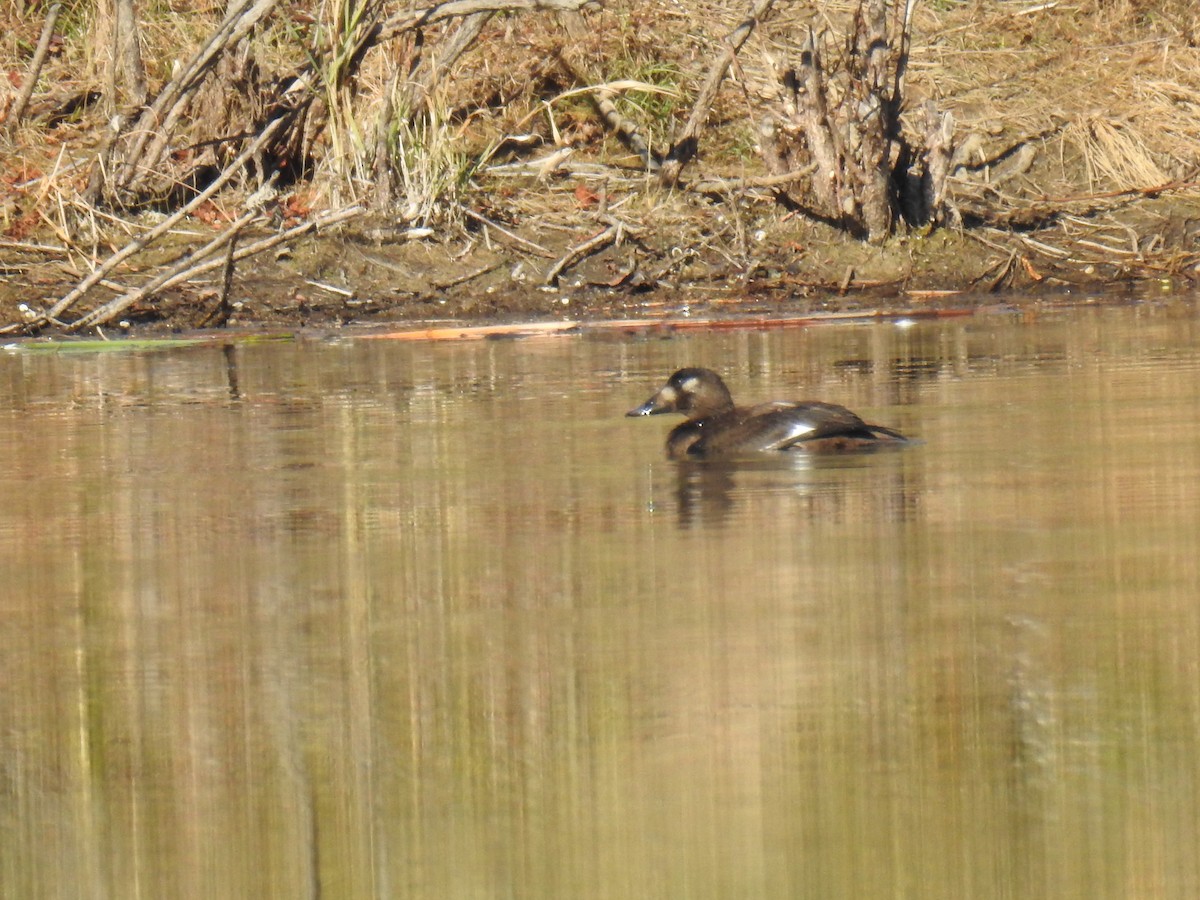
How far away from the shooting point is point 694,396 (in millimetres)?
8297

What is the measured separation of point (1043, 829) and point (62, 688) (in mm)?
1964

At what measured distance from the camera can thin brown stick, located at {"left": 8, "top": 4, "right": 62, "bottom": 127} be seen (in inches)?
598

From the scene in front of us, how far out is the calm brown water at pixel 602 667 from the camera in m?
3.63

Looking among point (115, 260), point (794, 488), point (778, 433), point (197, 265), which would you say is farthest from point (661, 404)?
point (197, 265)

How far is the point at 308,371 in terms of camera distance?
11141mm

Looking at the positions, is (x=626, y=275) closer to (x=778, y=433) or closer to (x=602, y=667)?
(x=778, y=433)

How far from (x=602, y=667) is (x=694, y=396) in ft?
12.3

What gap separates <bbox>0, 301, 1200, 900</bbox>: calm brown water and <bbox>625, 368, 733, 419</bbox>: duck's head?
17cm

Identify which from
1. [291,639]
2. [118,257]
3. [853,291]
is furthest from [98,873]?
[853,291]

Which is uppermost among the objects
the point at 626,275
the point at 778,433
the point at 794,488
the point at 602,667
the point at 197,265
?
the point at 197,265

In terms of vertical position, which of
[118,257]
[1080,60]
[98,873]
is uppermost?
[1080,60]

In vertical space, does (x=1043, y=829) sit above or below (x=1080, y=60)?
below

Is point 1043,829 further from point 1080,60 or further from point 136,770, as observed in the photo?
point 1080,60

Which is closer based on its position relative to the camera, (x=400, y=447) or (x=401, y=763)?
(x=401, y=763)
